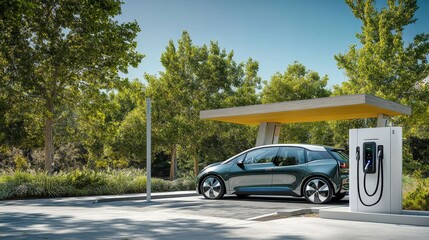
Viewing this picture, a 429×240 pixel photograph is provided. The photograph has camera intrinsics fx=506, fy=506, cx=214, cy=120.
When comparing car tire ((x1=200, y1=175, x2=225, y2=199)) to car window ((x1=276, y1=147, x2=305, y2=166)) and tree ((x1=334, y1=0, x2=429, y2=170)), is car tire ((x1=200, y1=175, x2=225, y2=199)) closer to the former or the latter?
car window ((x1=276, y1=147, x2=305, y2=166))

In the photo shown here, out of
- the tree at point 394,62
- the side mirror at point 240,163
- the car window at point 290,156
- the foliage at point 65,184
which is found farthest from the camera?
the tree at point 394,62

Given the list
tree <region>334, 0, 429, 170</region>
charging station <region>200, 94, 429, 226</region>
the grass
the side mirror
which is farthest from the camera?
tree <region>334, 0, 429, 170</region>

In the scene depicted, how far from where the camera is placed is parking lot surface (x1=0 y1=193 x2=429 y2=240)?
7750mm

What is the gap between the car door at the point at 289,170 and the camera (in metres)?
12.9

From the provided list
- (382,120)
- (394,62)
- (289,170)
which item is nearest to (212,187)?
(289,170)

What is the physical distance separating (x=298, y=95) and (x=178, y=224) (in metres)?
24.5

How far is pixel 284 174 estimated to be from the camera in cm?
1311

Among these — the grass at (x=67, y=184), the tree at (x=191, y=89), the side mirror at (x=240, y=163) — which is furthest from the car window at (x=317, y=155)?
the tree at (x=191, y=89)

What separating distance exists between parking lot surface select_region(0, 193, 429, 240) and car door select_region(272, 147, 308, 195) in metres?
0.80

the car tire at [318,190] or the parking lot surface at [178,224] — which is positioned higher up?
the car tire at [318,190]

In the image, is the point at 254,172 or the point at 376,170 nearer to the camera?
the point at 376,170

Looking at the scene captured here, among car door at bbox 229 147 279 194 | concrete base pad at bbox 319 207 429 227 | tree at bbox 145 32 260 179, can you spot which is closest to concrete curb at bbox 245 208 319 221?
concrete base pad at bbox 319 207 429 227

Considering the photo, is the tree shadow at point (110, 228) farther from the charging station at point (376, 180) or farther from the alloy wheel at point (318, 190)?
the alloy wheel at point (318, 190)

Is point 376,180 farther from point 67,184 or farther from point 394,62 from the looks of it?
point 394,62
